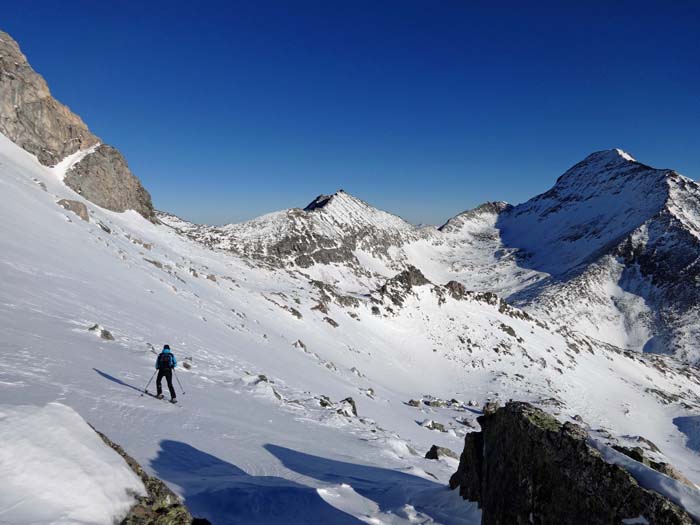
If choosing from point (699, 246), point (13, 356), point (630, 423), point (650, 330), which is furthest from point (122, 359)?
point (699, 246)

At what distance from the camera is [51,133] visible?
57500 millimetres

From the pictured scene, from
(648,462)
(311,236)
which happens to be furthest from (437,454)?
(311,236)

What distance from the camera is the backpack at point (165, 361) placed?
40.3ft

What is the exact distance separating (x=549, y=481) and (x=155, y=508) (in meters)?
5.46

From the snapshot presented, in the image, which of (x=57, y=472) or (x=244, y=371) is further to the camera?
(x=244, y=371)

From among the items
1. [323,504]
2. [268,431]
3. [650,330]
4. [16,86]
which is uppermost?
[650,330]

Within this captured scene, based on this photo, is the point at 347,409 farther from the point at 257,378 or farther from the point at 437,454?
the point at 437,454

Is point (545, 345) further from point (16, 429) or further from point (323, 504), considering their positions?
point (16, 429)

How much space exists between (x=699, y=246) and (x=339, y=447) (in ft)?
Result: 545

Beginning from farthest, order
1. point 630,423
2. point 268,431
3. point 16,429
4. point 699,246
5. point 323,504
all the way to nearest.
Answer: point 699,246, point 630,423, point 268,431, point 323,504, point 16,429

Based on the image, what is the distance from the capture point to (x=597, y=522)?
17.0 feet

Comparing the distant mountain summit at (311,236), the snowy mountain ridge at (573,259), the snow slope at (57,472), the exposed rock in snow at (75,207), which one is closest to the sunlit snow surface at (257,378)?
the exposed rock in snow at (75,207)

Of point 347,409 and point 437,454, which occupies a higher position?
point 437,454

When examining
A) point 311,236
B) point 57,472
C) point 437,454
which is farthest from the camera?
point 311,236
